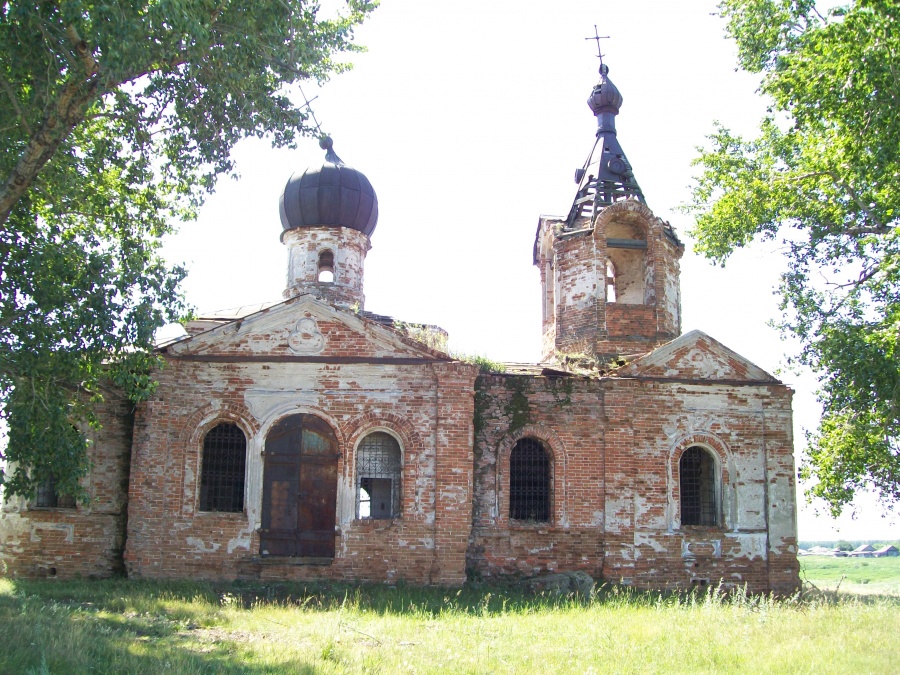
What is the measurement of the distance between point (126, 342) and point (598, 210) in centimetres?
980

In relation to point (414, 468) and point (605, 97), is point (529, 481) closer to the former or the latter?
point (414, 468)

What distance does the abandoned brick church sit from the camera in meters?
14.3

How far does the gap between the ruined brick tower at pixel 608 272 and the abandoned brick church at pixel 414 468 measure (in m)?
0.88

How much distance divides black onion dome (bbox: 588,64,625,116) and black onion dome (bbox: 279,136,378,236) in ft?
17.4

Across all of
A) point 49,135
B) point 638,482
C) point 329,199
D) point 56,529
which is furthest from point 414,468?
point 49,135

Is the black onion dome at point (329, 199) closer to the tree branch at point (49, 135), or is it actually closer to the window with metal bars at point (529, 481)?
the window with metal bars at point (529, 481)

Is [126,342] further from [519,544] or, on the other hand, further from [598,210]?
[598,210]

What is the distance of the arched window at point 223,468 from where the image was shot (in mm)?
14875

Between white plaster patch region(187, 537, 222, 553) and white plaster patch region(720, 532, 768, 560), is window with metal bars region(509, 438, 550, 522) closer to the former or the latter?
white plaster patch region(720, 532, 768, 560)

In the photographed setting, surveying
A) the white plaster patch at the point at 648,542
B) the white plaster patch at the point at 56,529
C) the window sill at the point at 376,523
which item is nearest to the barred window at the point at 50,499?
the white plaster patch at the point at 56,529

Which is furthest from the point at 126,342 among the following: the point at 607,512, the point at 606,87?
the point at 606,87

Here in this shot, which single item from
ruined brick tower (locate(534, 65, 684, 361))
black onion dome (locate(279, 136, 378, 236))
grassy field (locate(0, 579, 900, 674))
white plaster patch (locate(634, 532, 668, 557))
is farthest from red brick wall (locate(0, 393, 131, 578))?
white plaster patch (locate(634, 532, 668, 557))

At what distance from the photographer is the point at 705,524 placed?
15.7 metres

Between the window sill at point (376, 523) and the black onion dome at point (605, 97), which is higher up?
the black onion dome at point (605, 97)
